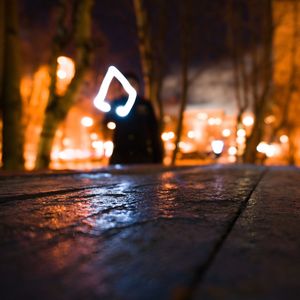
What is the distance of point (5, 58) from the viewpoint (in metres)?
7.77

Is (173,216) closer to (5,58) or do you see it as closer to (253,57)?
(5,58)

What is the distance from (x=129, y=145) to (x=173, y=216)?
6941mm

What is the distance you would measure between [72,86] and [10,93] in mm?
1657

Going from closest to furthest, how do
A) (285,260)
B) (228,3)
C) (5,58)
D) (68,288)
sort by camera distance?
(68,288), (285,260), (5,58), (228,3)

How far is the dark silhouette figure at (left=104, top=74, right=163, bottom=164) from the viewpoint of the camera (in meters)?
8.48

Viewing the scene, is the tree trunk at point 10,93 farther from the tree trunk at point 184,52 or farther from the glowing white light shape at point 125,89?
the tree trunk at point 184,52

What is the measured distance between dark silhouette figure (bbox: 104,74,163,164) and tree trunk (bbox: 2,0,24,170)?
1.89m

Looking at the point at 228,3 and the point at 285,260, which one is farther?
Result: the point at 228,3

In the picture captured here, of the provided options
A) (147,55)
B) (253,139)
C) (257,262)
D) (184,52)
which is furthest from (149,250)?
(253,139)

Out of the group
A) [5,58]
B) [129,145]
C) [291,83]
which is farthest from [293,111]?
[5,58]

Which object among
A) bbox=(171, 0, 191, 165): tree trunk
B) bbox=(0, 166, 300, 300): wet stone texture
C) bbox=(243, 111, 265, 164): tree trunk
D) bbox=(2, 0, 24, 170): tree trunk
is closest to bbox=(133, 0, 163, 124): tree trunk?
bbox=(171, 0, 191, 165): tree trunk

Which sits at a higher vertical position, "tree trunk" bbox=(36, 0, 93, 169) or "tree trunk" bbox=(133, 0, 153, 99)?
"tree trunk" bbox=(133, 0, 153, 99)

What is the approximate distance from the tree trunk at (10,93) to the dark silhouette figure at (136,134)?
1.89 m

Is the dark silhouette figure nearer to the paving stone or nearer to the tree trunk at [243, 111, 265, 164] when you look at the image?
the paving stone
